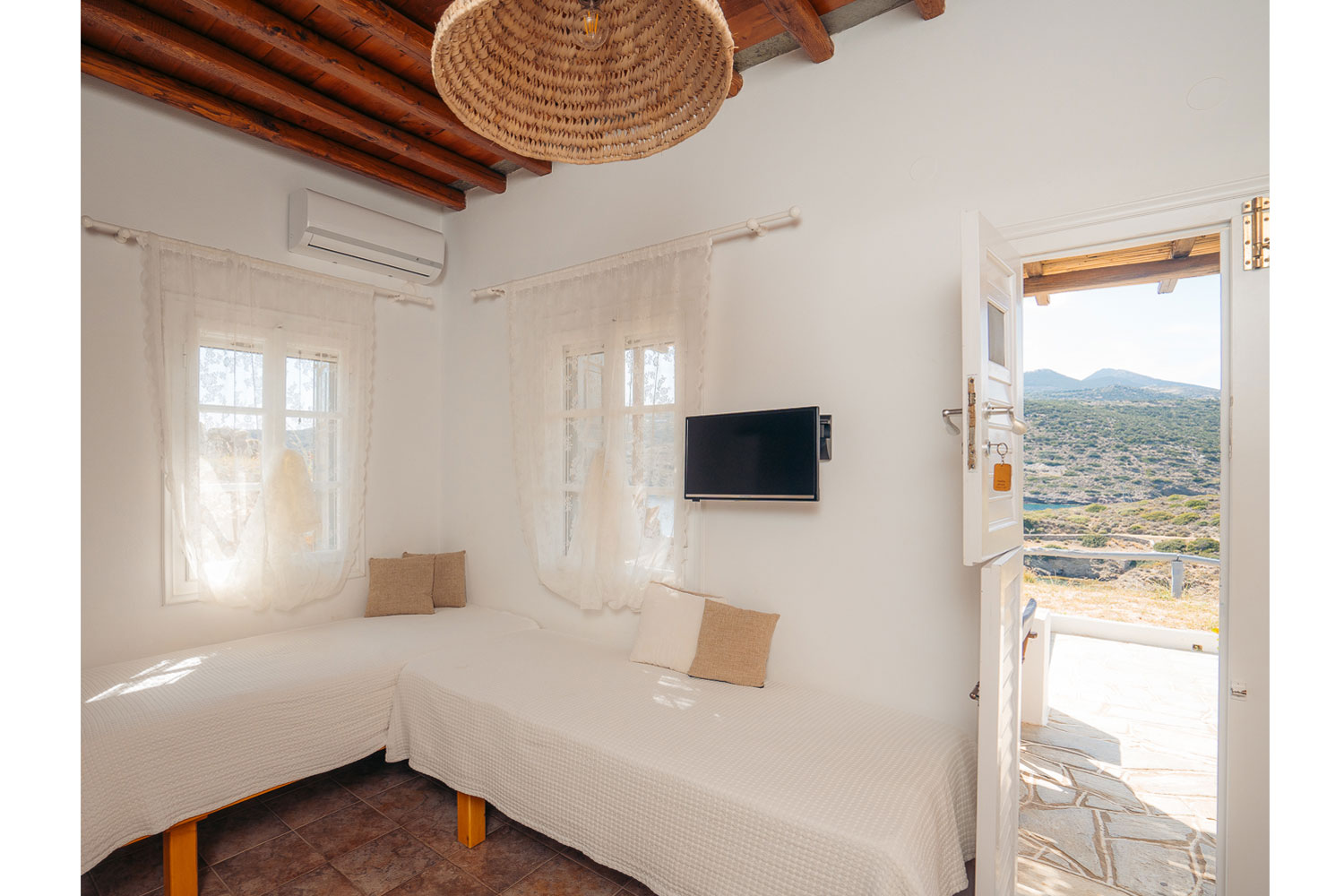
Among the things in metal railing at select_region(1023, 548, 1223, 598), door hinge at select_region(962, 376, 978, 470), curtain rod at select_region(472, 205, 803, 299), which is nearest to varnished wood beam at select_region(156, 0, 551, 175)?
curtain rod at select_region(472, 205, 803, 299)

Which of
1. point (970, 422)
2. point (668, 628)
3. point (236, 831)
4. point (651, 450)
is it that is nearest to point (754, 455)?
point (651, 450)

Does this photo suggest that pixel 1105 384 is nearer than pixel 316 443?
No

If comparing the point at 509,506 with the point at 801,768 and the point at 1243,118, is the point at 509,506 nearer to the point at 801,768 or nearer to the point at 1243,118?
the point at 801,768

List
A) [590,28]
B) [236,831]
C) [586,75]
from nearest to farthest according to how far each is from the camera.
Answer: [590,28] → [586,75] → [236,831]

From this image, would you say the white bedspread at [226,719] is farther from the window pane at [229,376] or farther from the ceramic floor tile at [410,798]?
the window pane at [229,376]

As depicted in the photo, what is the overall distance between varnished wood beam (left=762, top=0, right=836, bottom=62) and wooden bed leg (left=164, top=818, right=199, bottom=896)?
334 cm

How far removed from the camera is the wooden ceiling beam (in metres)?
2.34

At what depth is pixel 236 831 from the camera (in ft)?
8.29

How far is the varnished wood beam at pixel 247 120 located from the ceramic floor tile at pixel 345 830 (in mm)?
2952

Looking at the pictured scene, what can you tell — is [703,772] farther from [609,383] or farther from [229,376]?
[229,376]

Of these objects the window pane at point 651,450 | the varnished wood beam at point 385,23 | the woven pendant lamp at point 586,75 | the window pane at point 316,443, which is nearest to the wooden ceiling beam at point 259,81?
the varnished wood beam at point 385,23

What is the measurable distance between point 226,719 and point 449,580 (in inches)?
58.1

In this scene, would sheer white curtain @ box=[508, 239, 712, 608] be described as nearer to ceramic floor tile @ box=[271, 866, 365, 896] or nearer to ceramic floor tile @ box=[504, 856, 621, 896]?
ceramic floor tile @ box=[504, 856, 621, 896]
